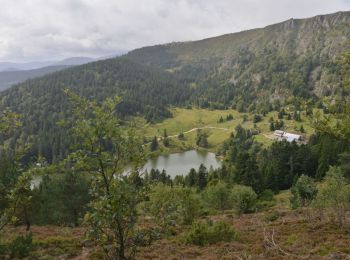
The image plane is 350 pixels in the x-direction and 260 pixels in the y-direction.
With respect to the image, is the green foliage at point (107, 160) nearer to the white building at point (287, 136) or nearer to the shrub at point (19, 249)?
the shrub at point (19, 249)

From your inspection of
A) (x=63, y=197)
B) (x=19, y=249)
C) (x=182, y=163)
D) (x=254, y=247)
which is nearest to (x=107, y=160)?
(x=19, y=249)

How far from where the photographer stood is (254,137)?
191375mm

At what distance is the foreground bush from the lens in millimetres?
31297

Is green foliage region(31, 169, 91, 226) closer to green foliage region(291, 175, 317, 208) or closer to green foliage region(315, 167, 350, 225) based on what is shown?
green foliage region(315, 167, 350, 225)

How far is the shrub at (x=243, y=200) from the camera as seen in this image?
57156 millimetres

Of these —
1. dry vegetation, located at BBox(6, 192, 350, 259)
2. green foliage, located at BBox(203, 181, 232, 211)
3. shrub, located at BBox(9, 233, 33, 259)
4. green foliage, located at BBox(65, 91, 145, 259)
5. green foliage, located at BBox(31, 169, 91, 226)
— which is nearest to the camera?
green foliage, located at BBox(65, 91, 145, 259)

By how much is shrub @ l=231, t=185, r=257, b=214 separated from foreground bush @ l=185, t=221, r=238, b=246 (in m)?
25.5

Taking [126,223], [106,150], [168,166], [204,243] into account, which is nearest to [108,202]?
[126,223]

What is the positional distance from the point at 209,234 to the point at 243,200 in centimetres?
2841

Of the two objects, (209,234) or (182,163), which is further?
(182,163)

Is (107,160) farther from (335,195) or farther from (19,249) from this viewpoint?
(335,195)

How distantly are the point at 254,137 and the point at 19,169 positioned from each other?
7203 inches

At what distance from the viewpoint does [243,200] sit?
192ft

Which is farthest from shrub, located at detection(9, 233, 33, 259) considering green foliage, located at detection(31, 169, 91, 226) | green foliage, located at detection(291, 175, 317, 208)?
green foliage, located at detection(291, 175, 317, 208)
